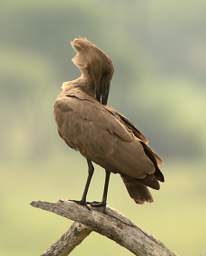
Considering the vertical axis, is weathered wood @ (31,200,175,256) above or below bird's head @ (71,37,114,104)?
below

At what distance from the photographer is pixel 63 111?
6.86 metres

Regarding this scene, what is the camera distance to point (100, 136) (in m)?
6.67

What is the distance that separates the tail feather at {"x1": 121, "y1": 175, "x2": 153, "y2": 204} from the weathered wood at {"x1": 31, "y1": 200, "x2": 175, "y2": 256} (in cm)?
30

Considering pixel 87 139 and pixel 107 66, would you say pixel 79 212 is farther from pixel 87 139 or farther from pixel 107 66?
pixel 107 66

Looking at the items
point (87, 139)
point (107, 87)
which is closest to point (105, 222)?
point (87, 139)

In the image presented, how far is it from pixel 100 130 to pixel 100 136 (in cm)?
6

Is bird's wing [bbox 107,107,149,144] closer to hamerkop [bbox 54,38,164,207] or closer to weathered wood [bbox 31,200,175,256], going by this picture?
hamerkop [bbox 54,38,164,207]

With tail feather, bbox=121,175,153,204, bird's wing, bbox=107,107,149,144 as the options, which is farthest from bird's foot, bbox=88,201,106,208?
bird's wing, bbox=107,107,149,144

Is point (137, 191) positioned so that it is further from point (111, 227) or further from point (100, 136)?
point (100, 136)

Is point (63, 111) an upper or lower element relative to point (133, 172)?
upper

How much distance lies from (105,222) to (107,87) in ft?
4.13

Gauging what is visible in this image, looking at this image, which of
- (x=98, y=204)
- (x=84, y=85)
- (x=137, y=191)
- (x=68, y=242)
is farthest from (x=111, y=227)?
(x=84, y=85)

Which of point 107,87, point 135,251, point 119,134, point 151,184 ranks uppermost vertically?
point 107,87

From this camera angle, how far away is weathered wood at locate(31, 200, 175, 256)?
6625 mm
